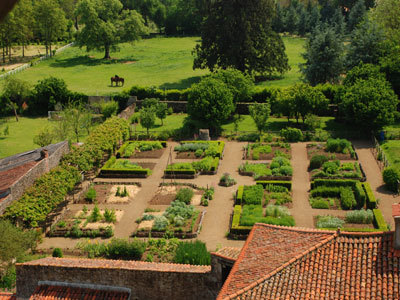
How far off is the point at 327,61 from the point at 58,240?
127ft

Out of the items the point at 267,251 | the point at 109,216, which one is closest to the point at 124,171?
the point at 109,216

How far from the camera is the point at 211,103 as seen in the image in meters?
48.5

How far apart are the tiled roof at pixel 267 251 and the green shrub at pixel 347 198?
54.3ft

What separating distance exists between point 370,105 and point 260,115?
9.76 metres

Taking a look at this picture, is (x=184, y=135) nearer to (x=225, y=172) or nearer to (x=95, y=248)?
(x=225, y=172)

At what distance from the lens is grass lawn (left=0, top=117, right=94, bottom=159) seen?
158 feet

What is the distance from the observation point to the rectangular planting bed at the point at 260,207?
104 feet

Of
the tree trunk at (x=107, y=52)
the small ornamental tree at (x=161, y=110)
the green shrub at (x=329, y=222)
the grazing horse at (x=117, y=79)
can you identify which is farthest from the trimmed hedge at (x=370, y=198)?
the tree trunk at (x=107, y=52)

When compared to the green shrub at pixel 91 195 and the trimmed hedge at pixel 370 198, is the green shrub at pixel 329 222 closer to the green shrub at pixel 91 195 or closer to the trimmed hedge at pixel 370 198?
the trimmed hedge at pixel 370 198

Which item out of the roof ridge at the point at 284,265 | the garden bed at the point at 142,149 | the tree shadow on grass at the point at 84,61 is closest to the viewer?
the roof ridge at the point at 284,265

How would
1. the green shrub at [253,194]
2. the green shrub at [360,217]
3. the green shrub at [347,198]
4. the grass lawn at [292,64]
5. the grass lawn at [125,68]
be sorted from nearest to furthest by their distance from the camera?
the green shrub at [360,217], the green shrub at [347,198], the green shrub at [253,194], the grass lawn at [292,64], the grass lawn at [125,68]

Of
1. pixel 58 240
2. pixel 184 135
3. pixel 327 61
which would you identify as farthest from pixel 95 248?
pixel 327 61

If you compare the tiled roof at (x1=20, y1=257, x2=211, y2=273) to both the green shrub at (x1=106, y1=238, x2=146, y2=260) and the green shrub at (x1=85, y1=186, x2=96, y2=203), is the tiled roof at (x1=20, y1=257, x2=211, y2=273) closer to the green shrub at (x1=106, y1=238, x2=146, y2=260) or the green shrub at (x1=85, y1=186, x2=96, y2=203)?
the green shrub at (x1=106, y1=238, x2=146, y2=260)

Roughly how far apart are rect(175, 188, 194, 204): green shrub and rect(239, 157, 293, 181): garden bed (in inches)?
230
